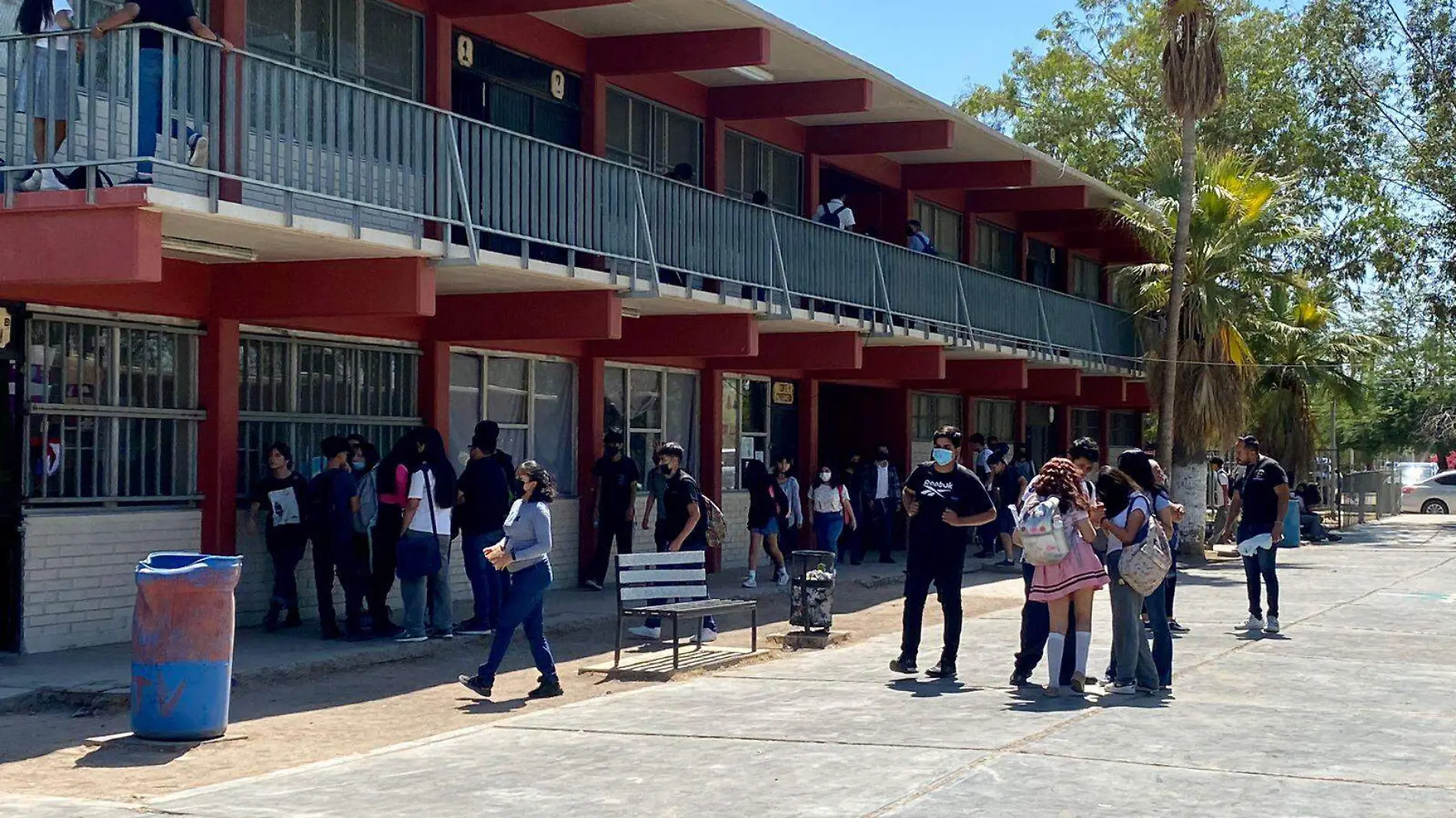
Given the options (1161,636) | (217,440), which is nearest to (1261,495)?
(1161,636)

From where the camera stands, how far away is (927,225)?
28.7 m

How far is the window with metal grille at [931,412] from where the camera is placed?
28703mm

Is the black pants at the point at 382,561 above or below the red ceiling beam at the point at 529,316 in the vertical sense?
below

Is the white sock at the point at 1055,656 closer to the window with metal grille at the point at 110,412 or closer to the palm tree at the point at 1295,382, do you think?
the window with metal grille at the point at 110,412

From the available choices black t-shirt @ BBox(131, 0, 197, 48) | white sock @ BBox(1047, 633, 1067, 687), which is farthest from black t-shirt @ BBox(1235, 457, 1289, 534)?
black t-shirt @ BBox(131, 0, 197, 48)

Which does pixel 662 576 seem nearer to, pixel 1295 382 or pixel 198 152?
pixel 198 152

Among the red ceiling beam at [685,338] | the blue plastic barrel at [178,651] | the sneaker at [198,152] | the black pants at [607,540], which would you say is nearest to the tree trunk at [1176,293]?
the red ceiling beam at [685,338]

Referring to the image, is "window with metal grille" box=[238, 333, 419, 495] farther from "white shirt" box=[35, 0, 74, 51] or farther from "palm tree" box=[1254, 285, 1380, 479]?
"palm tree" box=[1254, 285, 1380, 479]

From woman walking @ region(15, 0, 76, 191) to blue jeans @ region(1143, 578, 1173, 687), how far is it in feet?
24.7

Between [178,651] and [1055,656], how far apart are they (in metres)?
5.28

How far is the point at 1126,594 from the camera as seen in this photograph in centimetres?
1102

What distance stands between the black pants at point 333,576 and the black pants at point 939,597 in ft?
15.2

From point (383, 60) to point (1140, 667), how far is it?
9.17 metres

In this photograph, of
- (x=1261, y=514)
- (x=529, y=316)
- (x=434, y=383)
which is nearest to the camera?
(x=1261, y=514)
